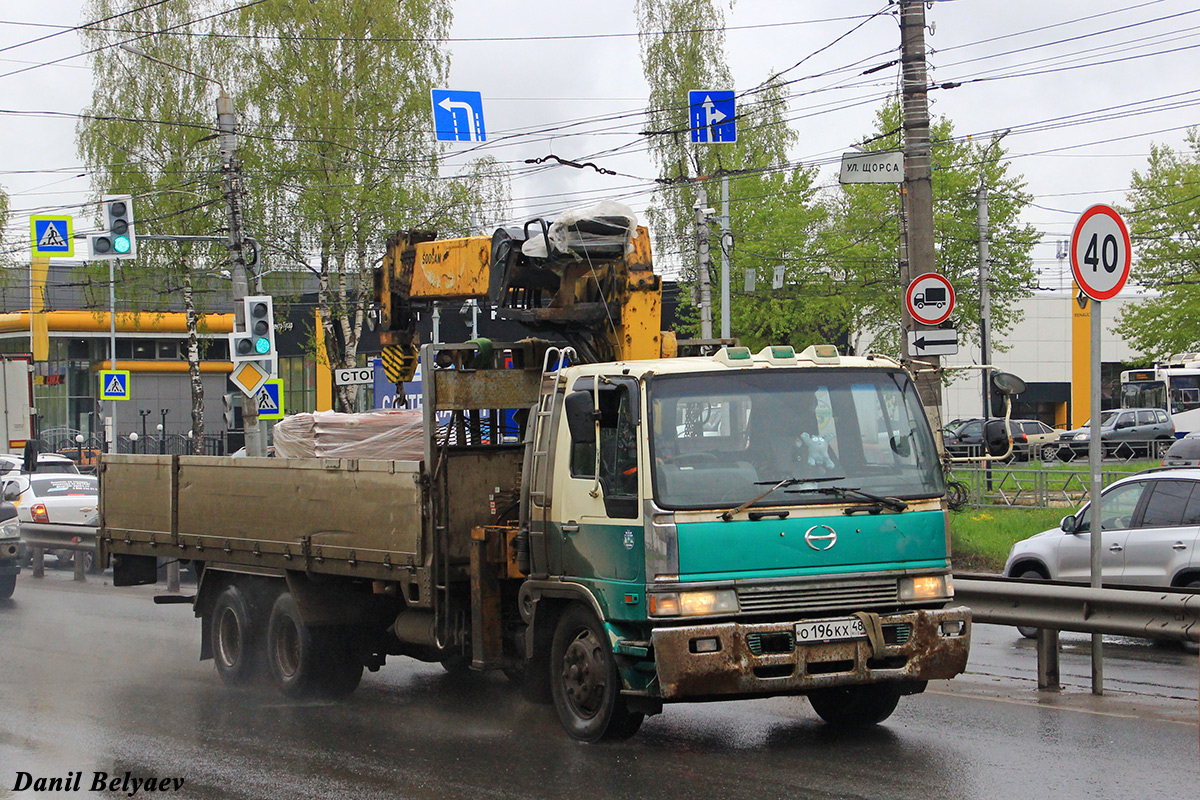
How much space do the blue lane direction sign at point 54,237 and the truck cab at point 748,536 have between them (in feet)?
69.2

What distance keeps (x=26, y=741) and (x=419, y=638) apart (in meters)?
2.51

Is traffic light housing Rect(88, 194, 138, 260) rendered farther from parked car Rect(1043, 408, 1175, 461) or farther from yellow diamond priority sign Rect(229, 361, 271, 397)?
parked car Rect(1043, 408, 1175, 461)

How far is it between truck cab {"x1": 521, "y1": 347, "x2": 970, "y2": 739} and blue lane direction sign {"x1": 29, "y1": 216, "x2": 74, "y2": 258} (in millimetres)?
21103

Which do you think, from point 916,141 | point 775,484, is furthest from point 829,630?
point 916,141

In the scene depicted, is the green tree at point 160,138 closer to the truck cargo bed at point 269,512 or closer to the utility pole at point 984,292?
the utility pole at point 984,292

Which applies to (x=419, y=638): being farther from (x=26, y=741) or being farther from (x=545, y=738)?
(x=26, y=741)

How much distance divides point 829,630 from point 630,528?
1.18 metres

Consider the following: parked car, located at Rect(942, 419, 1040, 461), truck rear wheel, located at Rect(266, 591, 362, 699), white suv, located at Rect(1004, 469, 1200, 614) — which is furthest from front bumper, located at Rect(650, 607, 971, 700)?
parked car, located at Rect(942, 419, 1040, 461)

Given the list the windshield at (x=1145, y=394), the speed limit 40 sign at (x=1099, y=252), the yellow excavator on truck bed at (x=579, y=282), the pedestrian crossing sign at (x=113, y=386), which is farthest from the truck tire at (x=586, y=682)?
the windshield at (x=1145, y=394)

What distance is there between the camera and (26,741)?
8289mm

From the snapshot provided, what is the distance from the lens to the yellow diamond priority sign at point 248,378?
2009 cm

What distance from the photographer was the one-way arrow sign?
13047 mm

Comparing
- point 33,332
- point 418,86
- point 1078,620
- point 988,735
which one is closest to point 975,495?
point 1078,620

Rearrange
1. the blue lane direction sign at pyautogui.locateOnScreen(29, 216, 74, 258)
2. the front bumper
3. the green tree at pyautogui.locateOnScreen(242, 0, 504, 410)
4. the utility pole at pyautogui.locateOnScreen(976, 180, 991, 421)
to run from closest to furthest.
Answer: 1. the front bumper
2. the blue lane direction sign at pyautogui.locateOnScreen(29, 216, 74, 258)
3. the utility pole at pyautogui.locateOnScreen(976, 180, 991, 421)
4. the green tree at pyautogui.locateOnScreen(242, 0, 504, 410)
